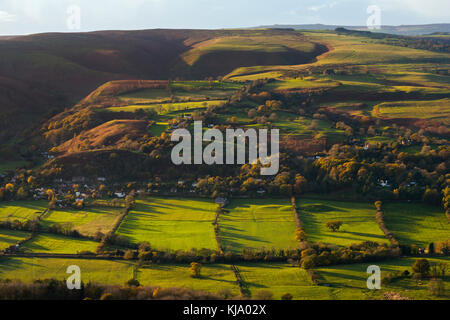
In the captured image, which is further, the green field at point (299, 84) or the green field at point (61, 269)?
the green field at point (299, 84)

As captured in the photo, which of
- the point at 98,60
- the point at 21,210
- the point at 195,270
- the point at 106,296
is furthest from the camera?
the point at 98,60

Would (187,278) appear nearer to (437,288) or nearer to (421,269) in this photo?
(421,269)

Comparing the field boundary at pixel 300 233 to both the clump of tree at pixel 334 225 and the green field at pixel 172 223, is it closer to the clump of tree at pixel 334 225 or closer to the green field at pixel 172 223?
the clump of tree at pixel 334 225

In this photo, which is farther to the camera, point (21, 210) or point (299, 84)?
point (299, 84)

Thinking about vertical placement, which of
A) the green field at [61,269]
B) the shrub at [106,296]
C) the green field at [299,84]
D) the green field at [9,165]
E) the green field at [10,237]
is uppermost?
the green field at [299,84]

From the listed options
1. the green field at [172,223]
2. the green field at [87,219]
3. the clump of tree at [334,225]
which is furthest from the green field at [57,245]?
the clump of tree at [334,225]

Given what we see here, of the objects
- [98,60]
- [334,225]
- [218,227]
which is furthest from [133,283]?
[98,60]
